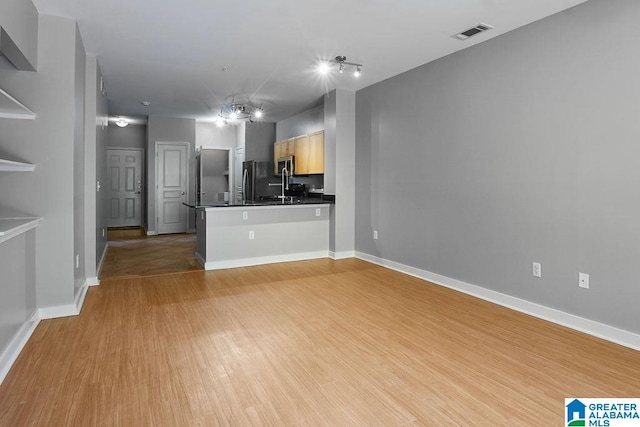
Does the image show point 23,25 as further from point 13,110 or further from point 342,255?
point 342,255

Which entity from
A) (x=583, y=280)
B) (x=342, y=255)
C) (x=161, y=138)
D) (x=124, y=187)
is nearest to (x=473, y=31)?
(x=583, y=280)

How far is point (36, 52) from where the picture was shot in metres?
3.07

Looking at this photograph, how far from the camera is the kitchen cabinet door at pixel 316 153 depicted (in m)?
6.23

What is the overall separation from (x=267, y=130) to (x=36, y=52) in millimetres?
5729

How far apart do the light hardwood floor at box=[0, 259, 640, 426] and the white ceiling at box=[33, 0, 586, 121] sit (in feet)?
8.54

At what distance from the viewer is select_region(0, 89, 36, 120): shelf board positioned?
8.55 feet

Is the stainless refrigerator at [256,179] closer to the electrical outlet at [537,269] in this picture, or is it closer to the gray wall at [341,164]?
the gray wall at [341,164]

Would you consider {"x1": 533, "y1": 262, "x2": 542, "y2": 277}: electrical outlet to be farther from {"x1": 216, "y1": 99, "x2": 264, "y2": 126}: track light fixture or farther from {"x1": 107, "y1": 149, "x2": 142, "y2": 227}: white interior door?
{"x1": 107, "y1": 149, "x2": 142, "y2": 227}: white interior door

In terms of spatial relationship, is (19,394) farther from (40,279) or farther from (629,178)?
(629,178)

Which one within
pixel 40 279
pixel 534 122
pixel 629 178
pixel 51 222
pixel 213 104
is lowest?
pixel 40 279

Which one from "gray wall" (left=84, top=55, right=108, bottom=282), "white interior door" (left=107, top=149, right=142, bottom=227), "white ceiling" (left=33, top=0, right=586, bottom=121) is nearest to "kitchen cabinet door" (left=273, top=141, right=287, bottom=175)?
"white ceiling" (left=33, top=0, right=586, bottom=121)

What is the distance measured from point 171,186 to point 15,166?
19.3 feet

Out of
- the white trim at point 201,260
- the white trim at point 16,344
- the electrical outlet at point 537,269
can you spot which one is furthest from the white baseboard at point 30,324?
the electrical outlet at point 537,269

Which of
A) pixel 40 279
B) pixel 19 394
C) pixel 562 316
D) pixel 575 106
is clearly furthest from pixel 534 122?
pixel 40 279
